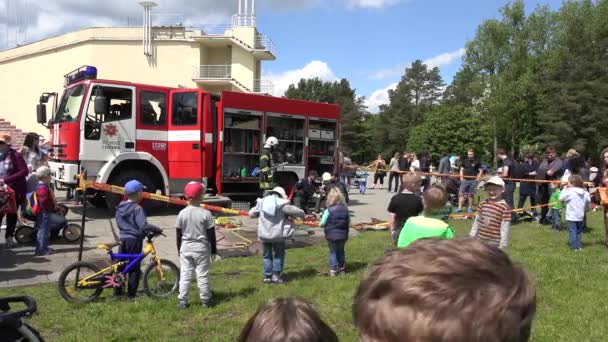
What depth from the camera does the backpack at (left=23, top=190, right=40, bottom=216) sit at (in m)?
8.42

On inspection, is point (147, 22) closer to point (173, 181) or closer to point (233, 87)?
point (233, 87)

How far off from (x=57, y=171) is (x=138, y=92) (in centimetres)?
259

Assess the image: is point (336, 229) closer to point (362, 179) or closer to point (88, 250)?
point (88, 250)

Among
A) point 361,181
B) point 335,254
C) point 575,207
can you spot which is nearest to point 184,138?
point 335,254

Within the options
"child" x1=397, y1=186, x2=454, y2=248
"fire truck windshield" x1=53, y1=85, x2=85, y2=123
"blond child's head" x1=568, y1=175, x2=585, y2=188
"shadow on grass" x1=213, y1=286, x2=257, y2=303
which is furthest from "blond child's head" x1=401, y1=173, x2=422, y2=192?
"fire truck windshield" x1=53, y1=85, x2=85, y2=123

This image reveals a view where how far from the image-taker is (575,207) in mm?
8922

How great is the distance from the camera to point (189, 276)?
5.78m

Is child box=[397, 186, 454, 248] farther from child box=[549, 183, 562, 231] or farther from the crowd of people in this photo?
child box=[549, 183, 562, 231]

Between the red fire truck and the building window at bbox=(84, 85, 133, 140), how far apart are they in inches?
0.8

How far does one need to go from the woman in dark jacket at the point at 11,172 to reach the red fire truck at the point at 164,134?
8.49 ft

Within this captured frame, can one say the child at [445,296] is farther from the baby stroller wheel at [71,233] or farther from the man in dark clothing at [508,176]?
the man in dark clothing at [508,176]

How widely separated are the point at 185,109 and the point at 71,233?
14.6 feet

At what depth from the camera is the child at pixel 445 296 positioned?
822 mm

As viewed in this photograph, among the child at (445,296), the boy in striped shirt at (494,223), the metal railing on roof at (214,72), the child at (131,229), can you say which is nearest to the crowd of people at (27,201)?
the child at (131,229)
